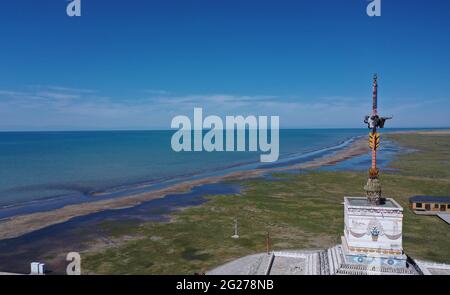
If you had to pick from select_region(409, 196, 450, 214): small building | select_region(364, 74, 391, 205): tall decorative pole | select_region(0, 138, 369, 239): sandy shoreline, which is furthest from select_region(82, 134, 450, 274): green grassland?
select_region(364, 74, 391, 205): tall decorative pole

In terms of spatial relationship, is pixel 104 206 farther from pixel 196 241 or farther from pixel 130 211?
pixel 196 241

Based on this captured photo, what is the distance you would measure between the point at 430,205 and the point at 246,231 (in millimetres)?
24306

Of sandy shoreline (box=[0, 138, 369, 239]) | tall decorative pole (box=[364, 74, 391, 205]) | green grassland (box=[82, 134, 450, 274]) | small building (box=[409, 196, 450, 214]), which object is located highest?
tall decorative pole (box=[364, 74, 391, 205])

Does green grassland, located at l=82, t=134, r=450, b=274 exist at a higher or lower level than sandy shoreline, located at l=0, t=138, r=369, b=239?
higher

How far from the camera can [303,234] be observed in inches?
1435

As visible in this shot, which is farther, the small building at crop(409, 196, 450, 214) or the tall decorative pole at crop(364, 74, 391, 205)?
the small building at crop(409, 196, 450, 214)

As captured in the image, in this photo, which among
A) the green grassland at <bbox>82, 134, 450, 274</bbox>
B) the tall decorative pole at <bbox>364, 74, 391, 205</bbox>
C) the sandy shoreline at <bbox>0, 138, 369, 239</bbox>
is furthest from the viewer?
the sandy shoreline at <bbox>0, 138, 369, 239</bbox>

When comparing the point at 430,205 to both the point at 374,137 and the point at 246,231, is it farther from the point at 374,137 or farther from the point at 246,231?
the point at 374,137

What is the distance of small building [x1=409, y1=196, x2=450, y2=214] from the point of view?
144ft

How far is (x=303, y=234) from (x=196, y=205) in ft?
64.9

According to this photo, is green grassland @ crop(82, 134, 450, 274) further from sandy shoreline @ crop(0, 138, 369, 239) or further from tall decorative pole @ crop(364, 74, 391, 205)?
tall decorative pole @ crop(364, 74, 391, 205)

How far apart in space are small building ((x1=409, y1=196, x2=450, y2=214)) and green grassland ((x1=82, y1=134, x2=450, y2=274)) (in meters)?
1.56

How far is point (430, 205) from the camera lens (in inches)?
1743

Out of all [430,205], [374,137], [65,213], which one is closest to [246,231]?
[374,137]
